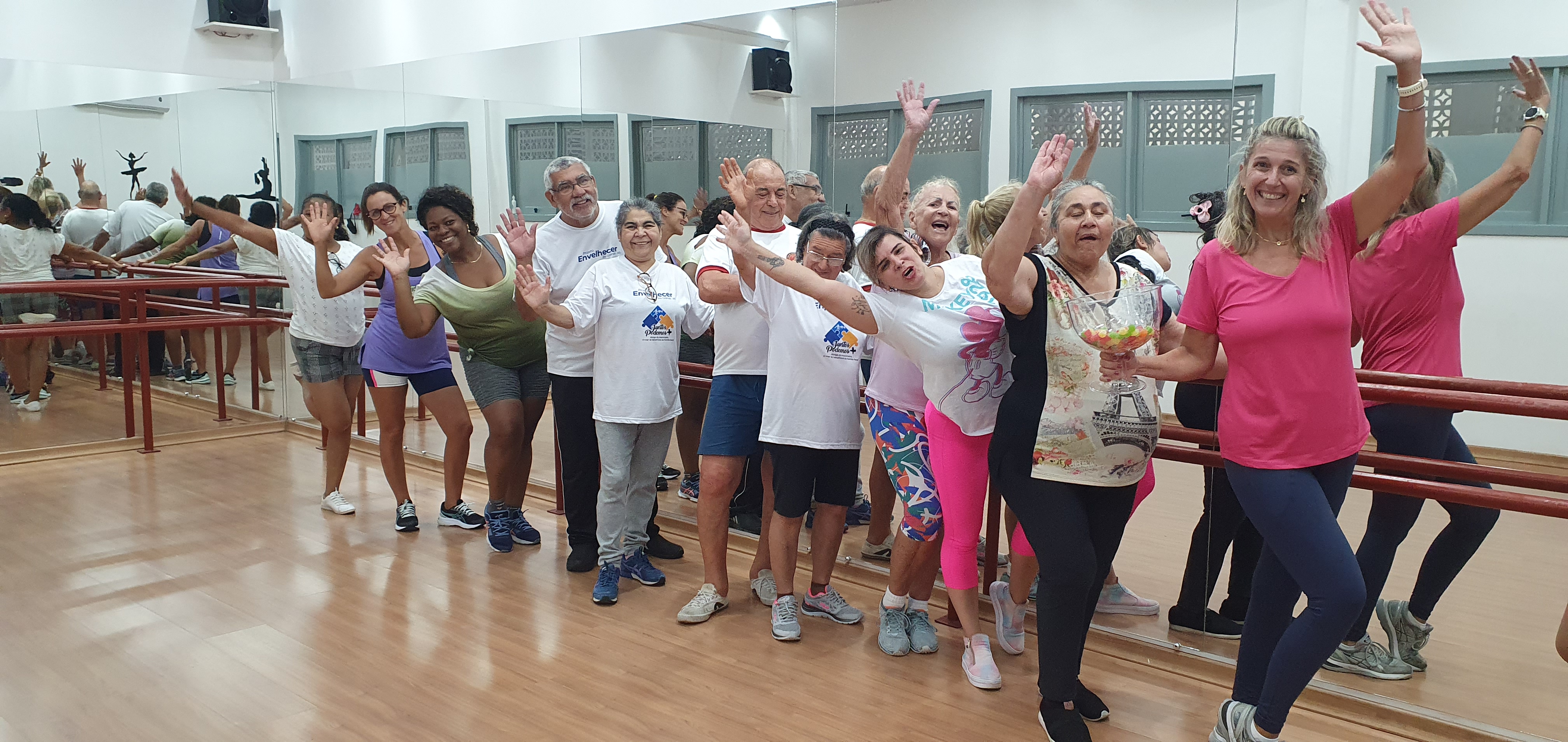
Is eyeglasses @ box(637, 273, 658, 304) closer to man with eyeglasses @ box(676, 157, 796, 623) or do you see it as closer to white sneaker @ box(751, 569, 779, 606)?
man with eyeglasses @ box(676, 157, 796, 623)

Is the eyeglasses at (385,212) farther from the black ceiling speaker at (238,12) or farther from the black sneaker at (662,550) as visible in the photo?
the black ceiling speaker at (238,12)

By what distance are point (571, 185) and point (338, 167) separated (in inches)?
124

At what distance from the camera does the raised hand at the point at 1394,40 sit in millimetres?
2297

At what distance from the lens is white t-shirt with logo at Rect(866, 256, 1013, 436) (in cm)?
294

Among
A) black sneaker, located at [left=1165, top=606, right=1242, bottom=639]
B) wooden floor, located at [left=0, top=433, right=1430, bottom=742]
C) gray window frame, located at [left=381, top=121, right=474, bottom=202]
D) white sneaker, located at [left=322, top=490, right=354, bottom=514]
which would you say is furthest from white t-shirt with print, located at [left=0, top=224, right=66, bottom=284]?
black sneaker, located at [left=1165, top=606, right=1242, bottom=639]

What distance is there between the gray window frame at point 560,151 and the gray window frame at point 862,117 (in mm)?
1110

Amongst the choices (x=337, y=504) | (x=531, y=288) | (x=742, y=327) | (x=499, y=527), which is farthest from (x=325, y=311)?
(x=742, y=327)

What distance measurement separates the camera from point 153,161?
745cm

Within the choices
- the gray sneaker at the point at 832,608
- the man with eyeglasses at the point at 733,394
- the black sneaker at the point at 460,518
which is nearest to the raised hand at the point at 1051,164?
the man with eyeglasses at the point at 733,394

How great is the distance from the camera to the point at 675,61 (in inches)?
195

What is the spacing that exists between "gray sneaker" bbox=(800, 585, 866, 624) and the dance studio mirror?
530 cm

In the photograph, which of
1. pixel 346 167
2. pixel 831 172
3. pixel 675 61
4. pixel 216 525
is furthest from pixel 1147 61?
pixel 346 167

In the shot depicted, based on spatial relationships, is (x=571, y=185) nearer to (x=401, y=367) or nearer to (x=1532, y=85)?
(x=401, y=367)

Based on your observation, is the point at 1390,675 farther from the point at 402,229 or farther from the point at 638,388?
the point at 402,229
